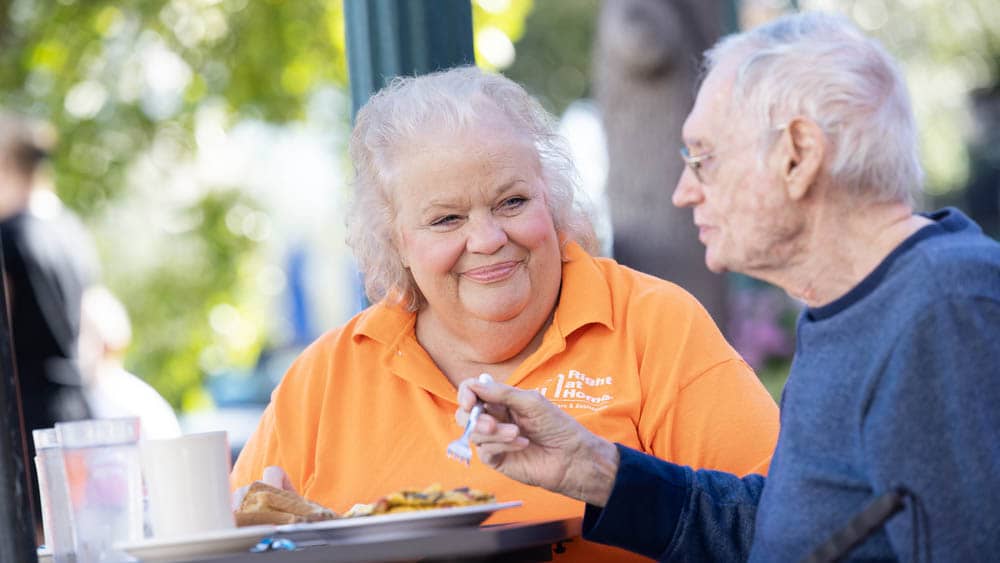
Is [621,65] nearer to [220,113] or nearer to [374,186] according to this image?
[220,113]

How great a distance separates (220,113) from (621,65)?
10.1 feet

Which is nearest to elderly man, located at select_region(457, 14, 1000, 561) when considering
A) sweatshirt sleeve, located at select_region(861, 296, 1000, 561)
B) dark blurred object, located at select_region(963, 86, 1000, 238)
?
sweatshirt sleeve, located at select_region(861, 296, 1000, 561)

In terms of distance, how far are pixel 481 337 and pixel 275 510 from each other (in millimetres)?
870

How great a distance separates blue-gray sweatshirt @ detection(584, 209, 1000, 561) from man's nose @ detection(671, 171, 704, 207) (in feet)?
0.86

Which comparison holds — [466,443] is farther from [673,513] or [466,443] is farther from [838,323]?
[838,323]

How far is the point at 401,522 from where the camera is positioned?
2162 mm

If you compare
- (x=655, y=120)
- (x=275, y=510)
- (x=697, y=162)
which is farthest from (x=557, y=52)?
(x=275, y=510)

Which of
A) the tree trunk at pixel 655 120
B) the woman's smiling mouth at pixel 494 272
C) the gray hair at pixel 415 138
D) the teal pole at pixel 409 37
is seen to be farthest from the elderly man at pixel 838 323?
the tree trunk at pixel 655 120

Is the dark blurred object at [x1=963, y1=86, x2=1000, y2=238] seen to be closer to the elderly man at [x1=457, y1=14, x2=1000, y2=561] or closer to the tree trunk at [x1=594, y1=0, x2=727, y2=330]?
the tree trunk at [x1=594, y1=0, x2=727, y2=330]

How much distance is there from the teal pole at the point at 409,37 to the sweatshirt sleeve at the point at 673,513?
153cm

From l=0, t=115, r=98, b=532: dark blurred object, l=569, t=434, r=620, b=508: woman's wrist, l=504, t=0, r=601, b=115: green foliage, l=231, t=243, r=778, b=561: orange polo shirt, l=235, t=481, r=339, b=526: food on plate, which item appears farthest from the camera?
l=504, t=0, r=601, b=115: green foliage

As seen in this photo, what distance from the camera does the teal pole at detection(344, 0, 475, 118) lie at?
3744mm

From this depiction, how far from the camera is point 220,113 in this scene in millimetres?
9016

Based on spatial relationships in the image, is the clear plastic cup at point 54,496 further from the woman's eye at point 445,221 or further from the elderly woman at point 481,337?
the woman's eye at point 445,221
